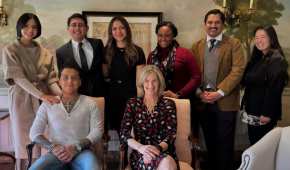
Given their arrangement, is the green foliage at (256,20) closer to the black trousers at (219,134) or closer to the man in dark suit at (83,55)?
the black trousers at (219,134)

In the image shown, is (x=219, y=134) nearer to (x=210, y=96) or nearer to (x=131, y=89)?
(x=210, y=96)

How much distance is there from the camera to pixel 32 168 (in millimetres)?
2436

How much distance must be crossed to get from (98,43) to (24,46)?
61cm

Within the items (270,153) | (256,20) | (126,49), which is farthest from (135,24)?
(270,153)

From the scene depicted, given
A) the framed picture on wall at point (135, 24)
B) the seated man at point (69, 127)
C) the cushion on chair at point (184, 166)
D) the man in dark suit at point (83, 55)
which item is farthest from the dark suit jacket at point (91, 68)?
the cushion on chair at point (184, 166)

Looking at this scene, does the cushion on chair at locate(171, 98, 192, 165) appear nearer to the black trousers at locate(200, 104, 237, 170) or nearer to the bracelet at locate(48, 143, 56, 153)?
the black trousers at locate(200, 104, 237, 170)

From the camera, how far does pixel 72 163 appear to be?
103 inches

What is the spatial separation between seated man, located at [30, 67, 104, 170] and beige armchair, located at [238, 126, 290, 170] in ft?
3.42

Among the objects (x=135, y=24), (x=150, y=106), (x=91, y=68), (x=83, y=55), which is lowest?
(x=150, y=106)

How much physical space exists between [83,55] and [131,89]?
50 cm

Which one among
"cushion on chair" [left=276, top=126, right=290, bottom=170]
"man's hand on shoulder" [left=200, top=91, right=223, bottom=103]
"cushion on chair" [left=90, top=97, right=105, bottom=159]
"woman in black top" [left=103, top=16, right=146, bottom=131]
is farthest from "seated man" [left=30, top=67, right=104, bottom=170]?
"cushion on chair" [left=276, top=126, right=290, bottom=170]

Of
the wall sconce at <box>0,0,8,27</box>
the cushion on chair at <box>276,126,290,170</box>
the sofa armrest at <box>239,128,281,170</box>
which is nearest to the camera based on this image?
the sofa armrest at <box>239,128,281,170</box>

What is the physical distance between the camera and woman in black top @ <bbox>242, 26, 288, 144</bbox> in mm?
2977

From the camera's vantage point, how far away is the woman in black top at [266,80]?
2977 mm
